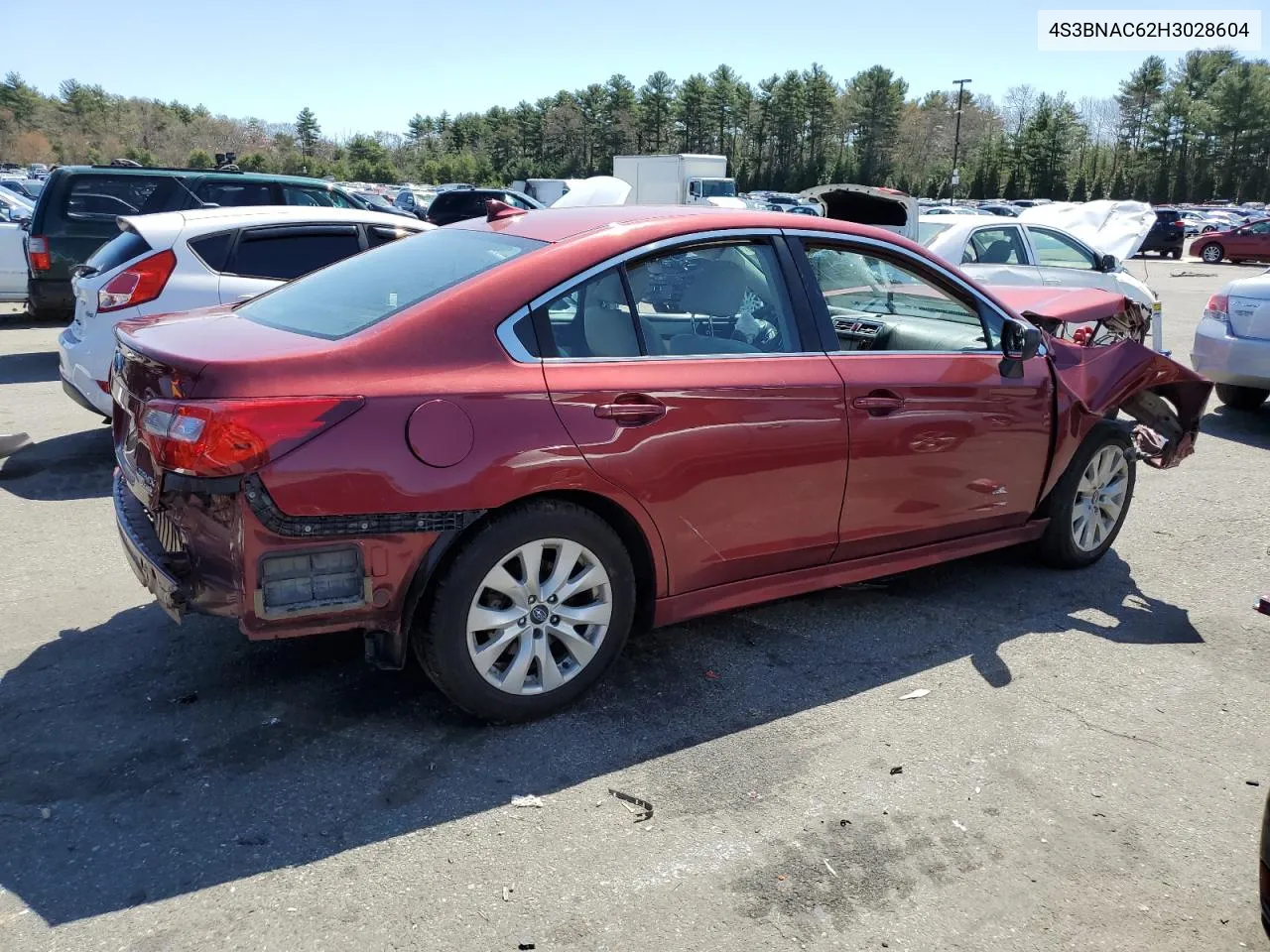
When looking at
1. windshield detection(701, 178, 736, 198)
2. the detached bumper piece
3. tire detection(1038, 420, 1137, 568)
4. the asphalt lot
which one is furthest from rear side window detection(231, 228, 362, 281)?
windshield detection(701, 178, 736, 198)

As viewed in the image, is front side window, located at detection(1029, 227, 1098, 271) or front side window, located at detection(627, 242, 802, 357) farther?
front side window, located at detection(1029, 227, 1098, 271)

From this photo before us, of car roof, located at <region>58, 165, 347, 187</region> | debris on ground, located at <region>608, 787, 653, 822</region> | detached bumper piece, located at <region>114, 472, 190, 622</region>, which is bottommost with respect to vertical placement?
debris on ground, located at <region>608, 787, 653, 822</region>

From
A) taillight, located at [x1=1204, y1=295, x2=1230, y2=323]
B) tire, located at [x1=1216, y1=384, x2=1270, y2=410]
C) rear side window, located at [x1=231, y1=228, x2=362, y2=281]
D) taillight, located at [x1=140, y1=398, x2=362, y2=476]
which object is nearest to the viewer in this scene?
taillight, located at [x1=140, y1=398, x2=362, y2=476]

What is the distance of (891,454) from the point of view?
4.20m

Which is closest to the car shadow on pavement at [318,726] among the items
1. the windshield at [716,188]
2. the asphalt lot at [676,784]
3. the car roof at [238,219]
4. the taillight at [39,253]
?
the asphalt lot at [676,784]

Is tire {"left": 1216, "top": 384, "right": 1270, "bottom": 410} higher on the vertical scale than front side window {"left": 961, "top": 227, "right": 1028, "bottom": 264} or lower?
lower

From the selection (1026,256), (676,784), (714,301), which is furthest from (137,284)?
(1026,256)

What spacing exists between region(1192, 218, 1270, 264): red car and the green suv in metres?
32.8

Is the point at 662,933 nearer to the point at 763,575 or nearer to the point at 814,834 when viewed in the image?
the point at 814,834

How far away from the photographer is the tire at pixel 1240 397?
9578mm

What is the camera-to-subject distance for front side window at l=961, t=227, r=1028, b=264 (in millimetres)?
11094

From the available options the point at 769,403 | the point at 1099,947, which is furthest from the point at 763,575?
the point at 1099,947

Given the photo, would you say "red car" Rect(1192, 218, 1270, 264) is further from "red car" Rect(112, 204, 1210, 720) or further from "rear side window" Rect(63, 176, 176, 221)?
"red car" Rect(112, 204, 1210, 720)

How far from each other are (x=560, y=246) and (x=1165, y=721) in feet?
9.17
